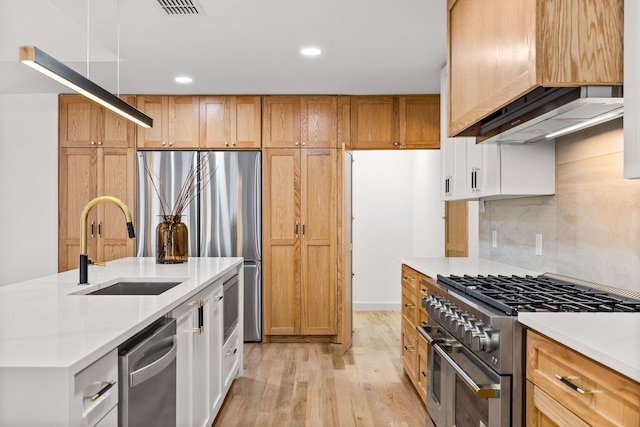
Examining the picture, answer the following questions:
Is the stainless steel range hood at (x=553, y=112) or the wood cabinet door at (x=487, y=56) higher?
the wood cabinet door at (x=487, y=56)

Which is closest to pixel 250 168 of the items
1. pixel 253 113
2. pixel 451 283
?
pixel 253 113

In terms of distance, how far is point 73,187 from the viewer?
504cm

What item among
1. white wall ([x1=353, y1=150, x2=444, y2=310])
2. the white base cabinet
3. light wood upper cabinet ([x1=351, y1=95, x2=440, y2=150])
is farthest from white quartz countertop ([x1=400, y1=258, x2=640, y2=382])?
white wall ([x1=353, y1=150, x2=444, y2=310])

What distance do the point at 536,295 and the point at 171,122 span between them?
3958mm

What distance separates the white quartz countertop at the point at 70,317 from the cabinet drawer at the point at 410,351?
1463mm

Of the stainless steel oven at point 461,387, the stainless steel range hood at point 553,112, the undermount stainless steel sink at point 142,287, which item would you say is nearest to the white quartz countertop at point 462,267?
the stainless steel oven at point 461,387

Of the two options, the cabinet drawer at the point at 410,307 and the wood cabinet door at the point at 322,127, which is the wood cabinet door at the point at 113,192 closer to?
the wood cabinet door at the point at 322,127

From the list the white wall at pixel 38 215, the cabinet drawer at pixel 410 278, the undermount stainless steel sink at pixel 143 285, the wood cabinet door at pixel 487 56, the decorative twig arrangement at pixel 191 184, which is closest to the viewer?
the wood cabinet door at pixel 487 56

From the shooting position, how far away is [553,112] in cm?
193

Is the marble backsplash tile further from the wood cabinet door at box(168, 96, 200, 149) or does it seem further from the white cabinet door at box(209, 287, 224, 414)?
the wood cabinet door at box(168, 96, 200, 149)

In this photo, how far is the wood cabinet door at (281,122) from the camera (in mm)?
5023

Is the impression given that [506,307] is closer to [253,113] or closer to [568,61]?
[568,61]

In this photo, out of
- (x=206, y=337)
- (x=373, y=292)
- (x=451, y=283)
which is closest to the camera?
(x=451, y=283)

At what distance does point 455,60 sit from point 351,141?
93.2 inches
